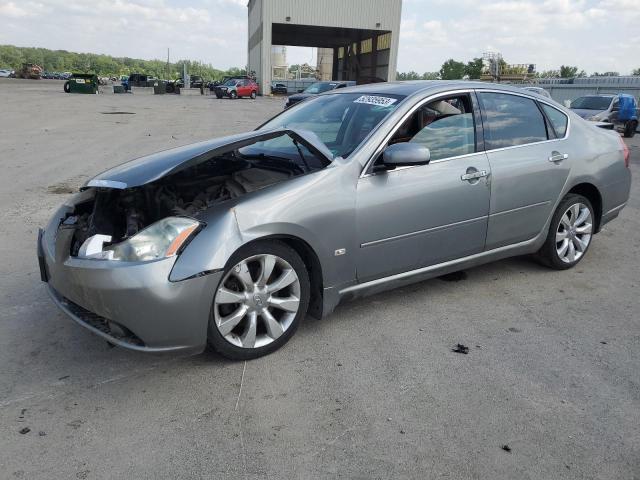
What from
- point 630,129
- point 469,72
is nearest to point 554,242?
point 630,129

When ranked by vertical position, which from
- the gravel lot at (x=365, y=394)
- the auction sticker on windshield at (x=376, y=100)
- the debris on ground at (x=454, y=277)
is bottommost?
the gravel lot at (x=365, y=394)

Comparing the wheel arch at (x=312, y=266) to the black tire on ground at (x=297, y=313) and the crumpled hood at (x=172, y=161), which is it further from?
the crumpled hood at (x=172, y=161)

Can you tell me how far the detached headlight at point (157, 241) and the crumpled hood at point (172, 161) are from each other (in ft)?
1.16

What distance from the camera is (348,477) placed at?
2266 mm

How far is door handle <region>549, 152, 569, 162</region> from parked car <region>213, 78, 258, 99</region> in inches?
1584

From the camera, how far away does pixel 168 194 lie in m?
3.69

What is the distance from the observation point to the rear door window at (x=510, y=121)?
13.6 feet

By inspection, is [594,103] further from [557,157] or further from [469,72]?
[469,72]

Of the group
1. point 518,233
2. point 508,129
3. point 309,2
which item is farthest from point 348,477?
point 309,2

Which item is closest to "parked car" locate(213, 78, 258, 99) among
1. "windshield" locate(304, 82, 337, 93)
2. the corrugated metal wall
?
the corrugated metal wall

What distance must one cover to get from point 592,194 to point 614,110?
1661 cm

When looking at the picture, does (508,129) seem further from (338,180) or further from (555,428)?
(555,428)

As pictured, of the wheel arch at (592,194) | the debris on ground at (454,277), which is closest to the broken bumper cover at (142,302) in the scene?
the debris on ground at (454,277)

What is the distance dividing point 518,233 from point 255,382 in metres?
2.51
